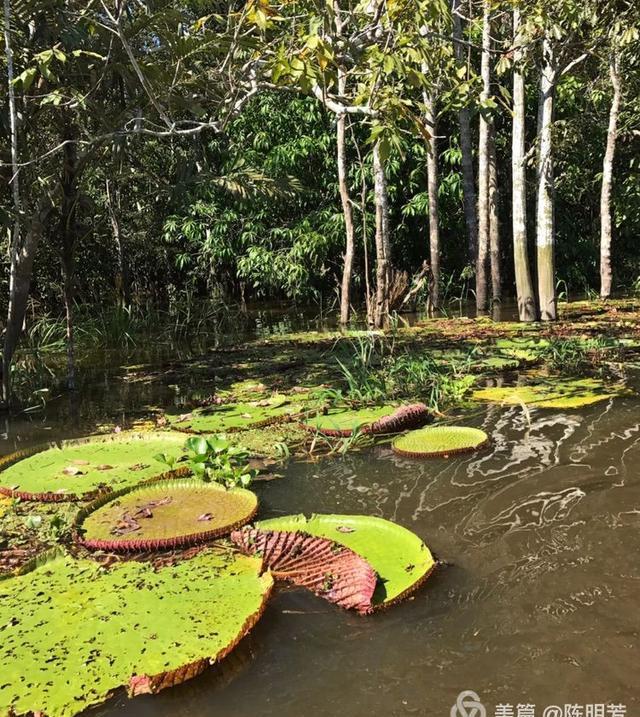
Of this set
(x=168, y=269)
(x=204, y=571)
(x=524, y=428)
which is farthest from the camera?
(x=168, y=269)

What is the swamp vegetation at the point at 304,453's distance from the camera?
5.80 ft

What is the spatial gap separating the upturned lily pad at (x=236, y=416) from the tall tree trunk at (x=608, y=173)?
24.7 feet

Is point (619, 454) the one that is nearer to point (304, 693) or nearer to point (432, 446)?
point (432, 446)

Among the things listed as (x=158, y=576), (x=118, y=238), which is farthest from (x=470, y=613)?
(x=118, y=238)

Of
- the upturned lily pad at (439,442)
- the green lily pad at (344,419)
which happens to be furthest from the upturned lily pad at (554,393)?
the green lily pad at (344,419)

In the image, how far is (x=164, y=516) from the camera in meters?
2.63

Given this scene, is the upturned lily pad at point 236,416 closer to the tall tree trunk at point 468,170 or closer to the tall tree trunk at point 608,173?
the tall tree trunk at point 468,170

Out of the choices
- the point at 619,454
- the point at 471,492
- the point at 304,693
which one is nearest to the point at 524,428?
the point at 619,454

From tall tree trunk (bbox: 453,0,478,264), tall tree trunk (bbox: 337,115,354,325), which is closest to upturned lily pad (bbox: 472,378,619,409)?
tall tree trunk (bbox: 337,115,354,325)

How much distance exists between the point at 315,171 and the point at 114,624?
37.5ft

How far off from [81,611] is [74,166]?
3829mm

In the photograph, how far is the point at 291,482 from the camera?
3.19 meters

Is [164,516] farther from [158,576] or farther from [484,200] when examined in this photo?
[484,200]

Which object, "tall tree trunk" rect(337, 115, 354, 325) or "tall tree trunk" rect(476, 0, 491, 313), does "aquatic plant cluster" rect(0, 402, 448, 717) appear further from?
"tall tree trunk" rect(476, 0, 491, 313)
